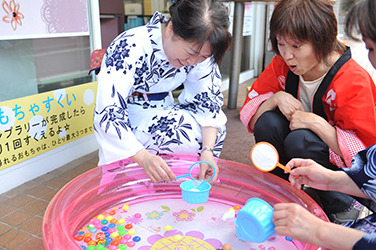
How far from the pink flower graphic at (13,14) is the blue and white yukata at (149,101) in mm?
459

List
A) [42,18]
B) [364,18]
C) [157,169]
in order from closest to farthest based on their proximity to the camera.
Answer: [364,18] → [157,169] → [42,18]

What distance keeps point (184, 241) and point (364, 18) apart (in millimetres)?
779

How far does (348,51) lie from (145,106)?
2.48ft

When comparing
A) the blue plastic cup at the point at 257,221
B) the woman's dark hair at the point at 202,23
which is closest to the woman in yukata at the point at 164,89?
the woman's dark hair at the point at 202,23

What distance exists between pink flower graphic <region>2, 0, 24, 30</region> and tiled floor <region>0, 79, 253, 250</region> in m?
0.65

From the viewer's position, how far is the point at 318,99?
1209mm

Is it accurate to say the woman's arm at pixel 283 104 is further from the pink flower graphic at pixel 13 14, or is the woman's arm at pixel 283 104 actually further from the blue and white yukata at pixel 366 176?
the pink flower graphic at pixel 13 14

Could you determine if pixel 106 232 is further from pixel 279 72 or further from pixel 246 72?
pixel 246 72

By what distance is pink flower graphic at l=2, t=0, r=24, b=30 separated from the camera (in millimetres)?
1343

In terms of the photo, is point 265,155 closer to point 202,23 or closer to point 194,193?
point 194,193

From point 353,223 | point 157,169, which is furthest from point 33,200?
point 353,223

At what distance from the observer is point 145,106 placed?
1.37 meters

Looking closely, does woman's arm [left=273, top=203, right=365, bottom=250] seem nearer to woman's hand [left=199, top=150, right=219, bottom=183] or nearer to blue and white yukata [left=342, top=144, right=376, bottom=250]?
blue and white yukata [left=342, top=144, right=376, bottom=250]

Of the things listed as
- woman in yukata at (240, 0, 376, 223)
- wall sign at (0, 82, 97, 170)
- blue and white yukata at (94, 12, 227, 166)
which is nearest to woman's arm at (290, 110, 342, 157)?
woman in yukata at (240, 0, 376, 223)
